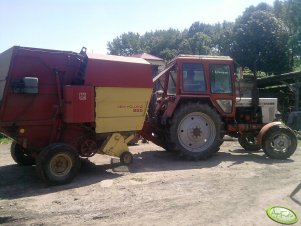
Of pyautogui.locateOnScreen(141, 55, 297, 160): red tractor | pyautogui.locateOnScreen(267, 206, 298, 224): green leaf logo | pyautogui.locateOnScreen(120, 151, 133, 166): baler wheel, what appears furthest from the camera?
pyautogui.locateOnScreen(141, 55, 297, 160): red tractor

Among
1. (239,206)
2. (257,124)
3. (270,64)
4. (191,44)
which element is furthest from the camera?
(191,44)

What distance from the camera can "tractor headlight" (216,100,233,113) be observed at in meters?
9.74

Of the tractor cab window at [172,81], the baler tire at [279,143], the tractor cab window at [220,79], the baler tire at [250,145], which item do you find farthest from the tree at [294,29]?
the tractor cab window at [172,81]

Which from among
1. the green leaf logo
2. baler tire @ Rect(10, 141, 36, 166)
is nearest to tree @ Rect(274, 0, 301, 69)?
baler tire @ Rect(10, 141, 36, 166)

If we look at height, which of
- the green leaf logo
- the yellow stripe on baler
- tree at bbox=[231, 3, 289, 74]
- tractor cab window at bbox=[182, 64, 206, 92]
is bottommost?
the green leaf logo

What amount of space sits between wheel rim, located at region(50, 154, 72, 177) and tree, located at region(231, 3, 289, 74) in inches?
816

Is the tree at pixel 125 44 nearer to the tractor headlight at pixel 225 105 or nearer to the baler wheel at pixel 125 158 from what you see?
the tractor headlight at pixel 225 105

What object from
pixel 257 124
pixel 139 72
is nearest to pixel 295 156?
pixel 257 124

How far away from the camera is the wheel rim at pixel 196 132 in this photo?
9.51 meters

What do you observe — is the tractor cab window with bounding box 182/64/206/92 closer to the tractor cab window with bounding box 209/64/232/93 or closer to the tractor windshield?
the tractor cab window with bounding box 209/64/232/93

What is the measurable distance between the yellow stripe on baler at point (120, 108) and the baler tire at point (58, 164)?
94 centimetres

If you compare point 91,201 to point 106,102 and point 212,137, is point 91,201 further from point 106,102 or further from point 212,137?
point 212,137

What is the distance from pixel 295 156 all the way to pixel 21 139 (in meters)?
7.16

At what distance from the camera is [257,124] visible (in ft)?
33.8
